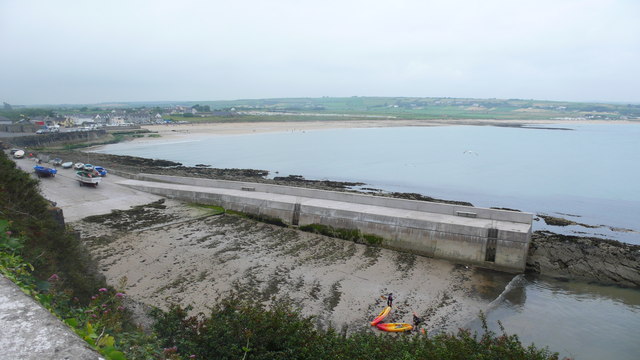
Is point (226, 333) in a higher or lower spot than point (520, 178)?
higher

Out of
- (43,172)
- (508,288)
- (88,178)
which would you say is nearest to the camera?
(508,288)

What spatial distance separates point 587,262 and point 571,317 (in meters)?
4.19

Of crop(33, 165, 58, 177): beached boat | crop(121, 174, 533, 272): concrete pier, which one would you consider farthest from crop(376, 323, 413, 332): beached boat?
crop(33, 165, 58, 177): beached boat

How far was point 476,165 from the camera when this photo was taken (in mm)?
45094

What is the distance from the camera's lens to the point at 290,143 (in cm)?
6600

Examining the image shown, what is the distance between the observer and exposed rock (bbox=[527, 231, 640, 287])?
15.5 metres

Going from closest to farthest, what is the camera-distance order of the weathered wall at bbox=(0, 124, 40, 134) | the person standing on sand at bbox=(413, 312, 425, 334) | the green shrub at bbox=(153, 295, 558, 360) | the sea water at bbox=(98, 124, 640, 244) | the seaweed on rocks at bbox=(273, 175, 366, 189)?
the green shrub at bbox=(153, 295, 558, 360) → the person standing on sand at bbox=(413, 312, 425, 334) → the sea water at bbox=(98, 124, 640, 244) → the seaweed on rocks at bbox=(273, 175, 366, 189) → the weathered wall at bbox=(0, 124, 40, 134)

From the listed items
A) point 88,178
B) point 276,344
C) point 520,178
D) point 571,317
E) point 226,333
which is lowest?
point 520,178

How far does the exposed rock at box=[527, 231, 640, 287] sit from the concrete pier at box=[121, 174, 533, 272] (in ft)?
3.25

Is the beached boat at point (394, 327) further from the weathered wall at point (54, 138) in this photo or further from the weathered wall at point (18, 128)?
the weathered wall at point (18, 128)

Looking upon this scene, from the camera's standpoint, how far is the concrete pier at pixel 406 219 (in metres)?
16.4

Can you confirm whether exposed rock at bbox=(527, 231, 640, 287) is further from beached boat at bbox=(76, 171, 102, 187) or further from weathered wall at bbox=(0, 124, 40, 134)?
weathered wall at bbox=(0, 124, 40, 134)

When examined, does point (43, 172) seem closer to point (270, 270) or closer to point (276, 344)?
point (270, 270)

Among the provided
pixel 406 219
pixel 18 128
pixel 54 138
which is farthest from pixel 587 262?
pixel 18 128
